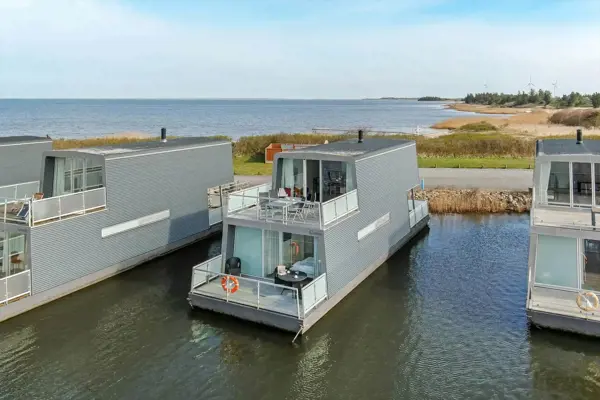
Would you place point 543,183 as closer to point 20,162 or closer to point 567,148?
point 567,148

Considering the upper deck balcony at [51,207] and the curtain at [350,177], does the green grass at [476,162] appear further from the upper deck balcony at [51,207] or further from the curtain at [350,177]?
the upper deck balcony at [51,207]

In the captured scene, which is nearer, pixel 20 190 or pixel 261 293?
pixel 261 293

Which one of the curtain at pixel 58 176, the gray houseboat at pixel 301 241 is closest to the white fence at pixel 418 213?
the gray houseboat at pixel 301 241

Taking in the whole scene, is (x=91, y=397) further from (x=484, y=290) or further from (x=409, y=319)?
(x=484, y=290)

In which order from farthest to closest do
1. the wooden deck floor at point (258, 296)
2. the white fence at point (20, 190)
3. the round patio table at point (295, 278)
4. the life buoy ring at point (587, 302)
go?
the white fence at point (20, 190), the round patio table at point (295, 278), the wooden deck floor at point (258, 296), the life buoy ring at point (587, 302)

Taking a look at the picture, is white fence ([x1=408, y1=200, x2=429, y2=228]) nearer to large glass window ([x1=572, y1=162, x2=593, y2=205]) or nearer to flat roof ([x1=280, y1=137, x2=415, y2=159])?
flat roof ([x1=280, y1=137, x2=415, y2=159])

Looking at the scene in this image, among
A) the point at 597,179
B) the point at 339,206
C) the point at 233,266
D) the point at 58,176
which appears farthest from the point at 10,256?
the point at 597,179

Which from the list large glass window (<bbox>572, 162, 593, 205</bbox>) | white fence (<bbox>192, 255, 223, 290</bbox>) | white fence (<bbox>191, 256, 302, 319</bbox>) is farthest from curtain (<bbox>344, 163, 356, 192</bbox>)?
large glass window (<bbox>572, 162, 593, 205</bbox>)
